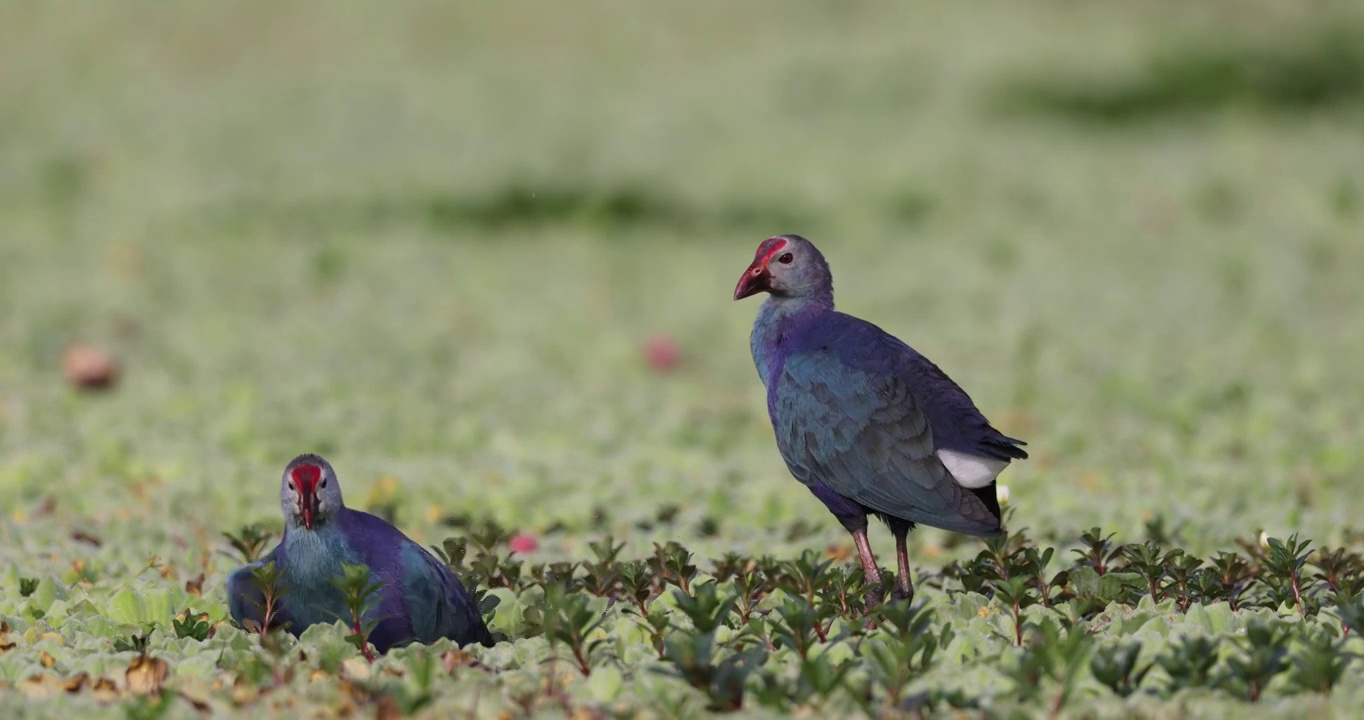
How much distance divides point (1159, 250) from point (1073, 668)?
32.4 ft

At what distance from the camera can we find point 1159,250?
13188 millimetres

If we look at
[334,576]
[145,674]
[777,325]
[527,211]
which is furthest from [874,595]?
[527,211]

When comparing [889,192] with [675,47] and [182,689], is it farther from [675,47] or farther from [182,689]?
[182,689]

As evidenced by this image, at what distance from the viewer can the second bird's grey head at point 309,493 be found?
14.9 ft

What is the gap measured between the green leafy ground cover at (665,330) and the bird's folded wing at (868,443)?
0.90 feet

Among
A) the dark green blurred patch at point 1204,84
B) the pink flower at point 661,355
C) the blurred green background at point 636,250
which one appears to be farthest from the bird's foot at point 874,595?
the dark green blurred patch at point 1204,84

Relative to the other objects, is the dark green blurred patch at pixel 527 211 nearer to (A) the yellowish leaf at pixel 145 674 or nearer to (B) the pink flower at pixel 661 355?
(B) the pink flower at pixel 661 355

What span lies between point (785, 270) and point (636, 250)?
27.7ft

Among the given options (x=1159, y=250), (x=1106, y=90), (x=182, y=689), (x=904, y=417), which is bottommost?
Answer: (x=182, y=689)

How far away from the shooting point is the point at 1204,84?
17.6m

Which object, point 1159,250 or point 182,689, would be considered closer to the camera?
point 182,689

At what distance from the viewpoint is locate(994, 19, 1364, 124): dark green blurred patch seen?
1728cm

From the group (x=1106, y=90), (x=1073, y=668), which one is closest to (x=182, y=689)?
(x=1073, y=668)

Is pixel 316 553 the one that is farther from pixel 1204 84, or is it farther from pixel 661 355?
pixel 1204 84
